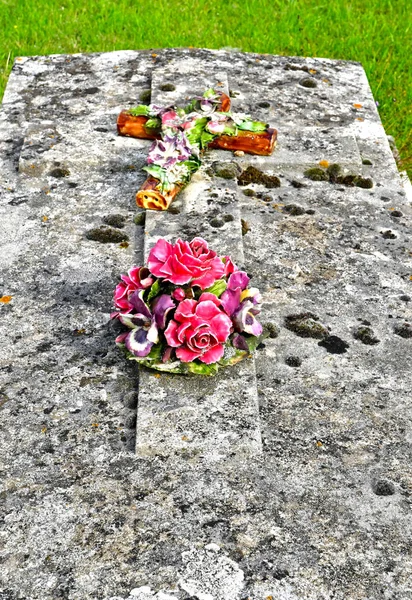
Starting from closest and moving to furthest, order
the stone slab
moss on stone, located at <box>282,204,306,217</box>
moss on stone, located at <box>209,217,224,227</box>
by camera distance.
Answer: the stone slab → moss on stone, located at <box>209,217,224,227</box> → moss on stone, located at <box>282,204,306,217</box>

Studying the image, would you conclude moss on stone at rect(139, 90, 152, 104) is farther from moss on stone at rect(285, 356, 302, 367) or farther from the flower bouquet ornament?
moss on stone at rect(285, 356, 302, 367)

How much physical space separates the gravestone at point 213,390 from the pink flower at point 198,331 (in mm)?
117

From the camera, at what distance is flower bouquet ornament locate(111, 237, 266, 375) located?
287 centimetres

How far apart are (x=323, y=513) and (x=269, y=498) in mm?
166

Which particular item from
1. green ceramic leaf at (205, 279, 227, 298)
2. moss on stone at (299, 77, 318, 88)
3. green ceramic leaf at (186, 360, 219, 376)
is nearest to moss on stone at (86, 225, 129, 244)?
green ceramic leaf at (205, 279, 227, 298)

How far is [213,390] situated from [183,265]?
1.43ft

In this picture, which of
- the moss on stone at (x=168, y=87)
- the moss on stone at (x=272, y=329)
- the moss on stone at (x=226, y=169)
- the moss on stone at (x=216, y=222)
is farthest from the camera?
the moss on stone at (x=168, y=87)

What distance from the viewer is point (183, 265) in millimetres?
2873

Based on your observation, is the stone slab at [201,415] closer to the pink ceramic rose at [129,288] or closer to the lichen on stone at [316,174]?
the pink ceramic rose at [129,288]

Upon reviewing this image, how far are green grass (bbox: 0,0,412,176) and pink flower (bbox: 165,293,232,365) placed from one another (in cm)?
356

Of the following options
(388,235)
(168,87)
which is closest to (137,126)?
(168,87)

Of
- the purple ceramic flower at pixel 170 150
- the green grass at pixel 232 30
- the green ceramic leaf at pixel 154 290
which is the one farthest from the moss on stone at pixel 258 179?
the green grass at pixel 232 30

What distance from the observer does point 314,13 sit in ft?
22.7

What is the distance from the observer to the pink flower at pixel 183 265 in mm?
2881
